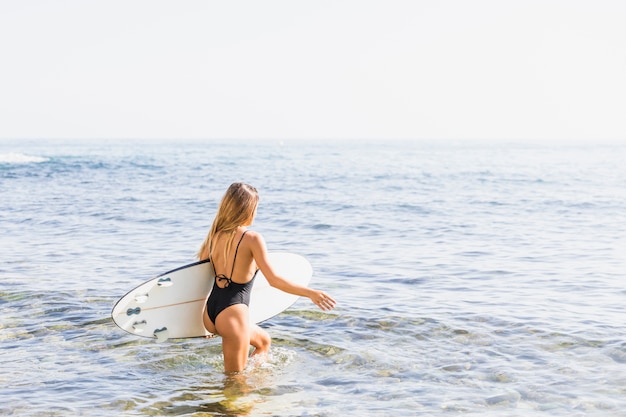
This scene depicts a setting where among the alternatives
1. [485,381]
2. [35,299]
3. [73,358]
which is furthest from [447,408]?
[35,299]

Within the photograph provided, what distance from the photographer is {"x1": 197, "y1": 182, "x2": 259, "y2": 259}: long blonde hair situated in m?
6.01

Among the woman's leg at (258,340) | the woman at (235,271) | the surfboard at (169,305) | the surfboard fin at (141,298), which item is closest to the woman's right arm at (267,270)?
the woman at (235,271)

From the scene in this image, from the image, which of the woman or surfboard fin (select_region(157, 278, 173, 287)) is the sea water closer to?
the woman

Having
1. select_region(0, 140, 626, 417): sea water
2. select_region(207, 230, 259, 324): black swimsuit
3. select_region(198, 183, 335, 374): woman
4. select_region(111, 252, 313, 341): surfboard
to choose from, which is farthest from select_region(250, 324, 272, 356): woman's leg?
select_region(207, 230, 259, 324): black swimsuit

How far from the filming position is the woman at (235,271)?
6020mm

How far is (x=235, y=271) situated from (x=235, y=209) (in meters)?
0.55

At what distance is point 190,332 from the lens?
266 inches

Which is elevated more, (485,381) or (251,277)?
(251,277)

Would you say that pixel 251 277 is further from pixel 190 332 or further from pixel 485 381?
pixel 485 381

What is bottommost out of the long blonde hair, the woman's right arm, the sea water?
the sea water

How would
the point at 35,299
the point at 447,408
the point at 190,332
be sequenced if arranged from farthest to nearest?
the point at 35,299 → the point at 190,332 → the point at 447,408

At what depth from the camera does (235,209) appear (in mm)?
6020

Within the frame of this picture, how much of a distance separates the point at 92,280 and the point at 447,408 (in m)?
6.71

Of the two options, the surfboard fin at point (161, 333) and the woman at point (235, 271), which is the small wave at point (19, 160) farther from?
the woman at point (235, 271)
